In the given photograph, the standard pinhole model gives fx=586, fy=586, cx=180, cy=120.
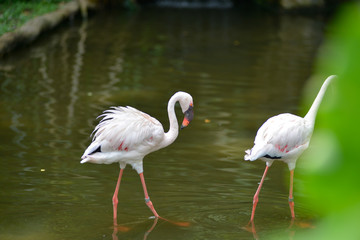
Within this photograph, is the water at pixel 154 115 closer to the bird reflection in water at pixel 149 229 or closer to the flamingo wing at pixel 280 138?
the bird reflection in water at pixel 149 229

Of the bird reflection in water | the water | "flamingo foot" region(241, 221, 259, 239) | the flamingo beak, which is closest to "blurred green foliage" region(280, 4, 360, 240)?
the water

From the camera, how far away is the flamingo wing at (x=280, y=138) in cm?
443

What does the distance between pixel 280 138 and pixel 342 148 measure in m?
4.06

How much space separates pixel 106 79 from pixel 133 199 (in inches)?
188

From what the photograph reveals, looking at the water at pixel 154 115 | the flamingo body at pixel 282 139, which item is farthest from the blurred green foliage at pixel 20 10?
the flamingo body at pixel 282 139

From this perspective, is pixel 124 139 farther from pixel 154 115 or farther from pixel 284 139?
pixel 154 115

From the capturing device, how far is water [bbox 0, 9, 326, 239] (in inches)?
177

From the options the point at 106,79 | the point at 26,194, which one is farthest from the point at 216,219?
the point at 106,79

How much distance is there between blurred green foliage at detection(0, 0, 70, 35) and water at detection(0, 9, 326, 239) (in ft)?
1.78

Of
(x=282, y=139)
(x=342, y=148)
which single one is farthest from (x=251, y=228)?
(x=342, y=148)

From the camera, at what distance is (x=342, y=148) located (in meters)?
0.45

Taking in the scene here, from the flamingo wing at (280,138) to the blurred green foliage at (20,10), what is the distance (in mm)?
6960

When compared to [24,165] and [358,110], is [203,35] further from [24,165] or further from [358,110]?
[358,110]

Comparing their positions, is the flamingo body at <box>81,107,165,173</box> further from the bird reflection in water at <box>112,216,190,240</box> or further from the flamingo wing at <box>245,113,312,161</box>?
the flamingo wing at <box>245,113,312,161</box>
